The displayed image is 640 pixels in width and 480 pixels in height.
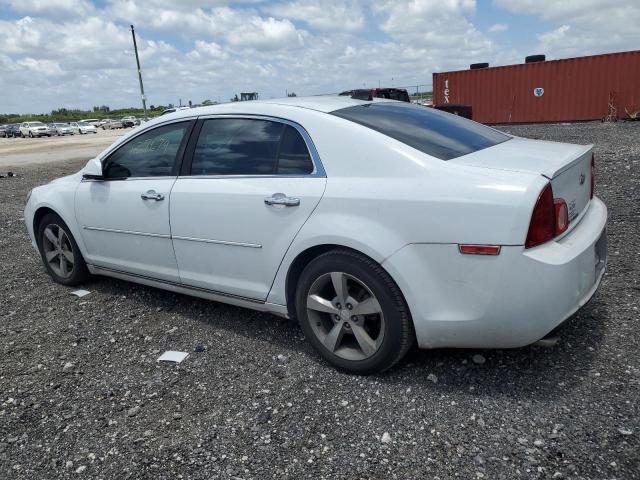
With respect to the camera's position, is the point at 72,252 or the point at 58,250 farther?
the point at 58,250

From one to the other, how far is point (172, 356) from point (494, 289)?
2.10 meters

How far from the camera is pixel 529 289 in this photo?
2354 millimetres

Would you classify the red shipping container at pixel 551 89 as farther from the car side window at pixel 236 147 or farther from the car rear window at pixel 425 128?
the car side window at pixel 236 147

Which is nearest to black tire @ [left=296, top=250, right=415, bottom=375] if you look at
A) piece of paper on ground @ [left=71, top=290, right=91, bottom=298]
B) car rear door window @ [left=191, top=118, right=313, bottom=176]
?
car rear door window @ [left=191, top=118, right=313, bottom=176]

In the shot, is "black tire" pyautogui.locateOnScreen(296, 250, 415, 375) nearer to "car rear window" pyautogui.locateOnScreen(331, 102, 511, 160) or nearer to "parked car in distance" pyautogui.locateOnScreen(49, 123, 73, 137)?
"car rear window" pyautogui.locateOnScreen(331, 102, 511, 160)

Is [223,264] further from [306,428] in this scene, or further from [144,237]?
[306,428]

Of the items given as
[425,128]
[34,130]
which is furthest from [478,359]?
[34,130]

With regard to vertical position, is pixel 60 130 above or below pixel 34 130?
below

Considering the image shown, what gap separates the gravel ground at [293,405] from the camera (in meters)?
2.30

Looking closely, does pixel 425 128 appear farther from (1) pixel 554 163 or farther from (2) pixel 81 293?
(2) pixel 81 293

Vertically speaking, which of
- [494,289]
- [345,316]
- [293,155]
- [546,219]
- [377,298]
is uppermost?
[293,155]

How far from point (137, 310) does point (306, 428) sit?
7.16ft

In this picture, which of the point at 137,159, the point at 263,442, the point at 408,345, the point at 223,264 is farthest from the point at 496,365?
the point at 137,159

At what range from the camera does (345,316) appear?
2.87 metres
